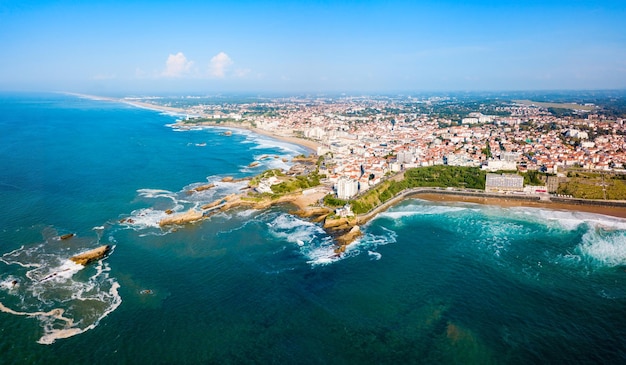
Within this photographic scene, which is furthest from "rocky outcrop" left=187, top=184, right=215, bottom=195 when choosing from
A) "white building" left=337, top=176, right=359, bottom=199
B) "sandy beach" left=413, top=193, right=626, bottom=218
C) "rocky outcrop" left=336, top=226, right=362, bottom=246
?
"sandy beach" left=413, top=193, right=626, bottom=218

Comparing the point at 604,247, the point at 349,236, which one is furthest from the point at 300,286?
the point at 604,247

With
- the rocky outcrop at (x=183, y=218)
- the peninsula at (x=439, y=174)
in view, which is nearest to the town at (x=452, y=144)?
the peninsula at (x=439, y=174)

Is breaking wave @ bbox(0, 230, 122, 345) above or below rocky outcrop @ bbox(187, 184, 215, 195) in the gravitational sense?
below

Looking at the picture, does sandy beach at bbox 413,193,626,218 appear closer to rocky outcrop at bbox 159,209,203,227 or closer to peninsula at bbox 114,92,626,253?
peninsula at bbox 114,92,626,253

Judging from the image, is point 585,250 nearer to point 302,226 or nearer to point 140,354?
point 302,226

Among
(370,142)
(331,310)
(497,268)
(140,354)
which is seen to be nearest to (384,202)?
(497,268)

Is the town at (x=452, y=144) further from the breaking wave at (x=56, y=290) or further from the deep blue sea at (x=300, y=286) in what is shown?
the breaking wave at (x=56, y=290)
